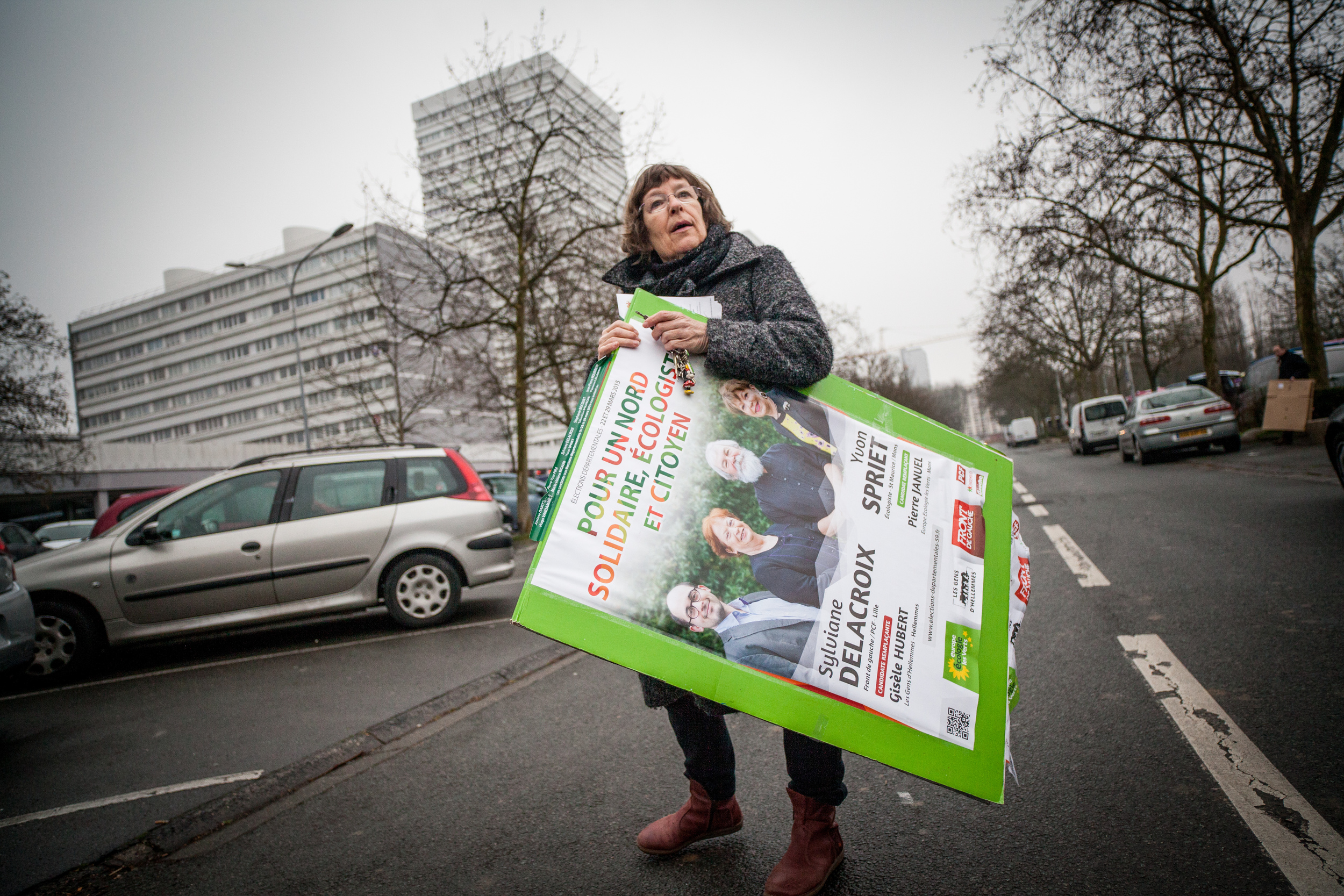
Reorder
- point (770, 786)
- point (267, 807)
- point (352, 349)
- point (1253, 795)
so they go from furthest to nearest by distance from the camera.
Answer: point (352, 349)
point (267, 807)
point (770, 786)
point (1253, 795)

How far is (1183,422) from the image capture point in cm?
1488

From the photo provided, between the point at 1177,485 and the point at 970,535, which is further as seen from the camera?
the point at 1177,485

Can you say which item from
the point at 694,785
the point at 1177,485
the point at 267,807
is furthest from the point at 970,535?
the point at 1177,485

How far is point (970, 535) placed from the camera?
1.85m

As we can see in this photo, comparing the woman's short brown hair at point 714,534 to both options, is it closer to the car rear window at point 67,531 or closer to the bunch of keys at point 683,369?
the bunch of keys at point 683,369

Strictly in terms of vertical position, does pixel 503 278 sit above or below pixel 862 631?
above

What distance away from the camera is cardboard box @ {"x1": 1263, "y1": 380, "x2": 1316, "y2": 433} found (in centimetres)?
1327

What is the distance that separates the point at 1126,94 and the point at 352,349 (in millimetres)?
20871

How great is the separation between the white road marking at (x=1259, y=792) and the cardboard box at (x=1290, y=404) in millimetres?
13382

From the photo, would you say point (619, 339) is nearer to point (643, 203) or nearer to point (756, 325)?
point (756, 325)

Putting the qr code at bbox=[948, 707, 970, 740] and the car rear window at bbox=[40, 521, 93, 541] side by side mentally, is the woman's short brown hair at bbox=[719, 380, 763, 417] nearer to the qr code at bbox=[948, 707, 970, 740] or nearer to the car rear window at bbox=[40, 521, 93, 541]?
the qr code at bbox=[948, 707, 970, 740]

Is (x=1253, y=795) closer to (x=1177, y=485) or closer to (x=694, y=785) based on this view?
(x=694, y=785)

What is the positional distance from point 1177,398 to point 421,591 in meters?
15.6

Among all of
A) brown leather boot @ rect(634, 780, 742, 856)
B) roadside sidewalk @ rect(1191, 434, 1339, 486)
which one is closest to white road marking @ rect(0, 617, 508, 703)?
brown leather boot @ rect(634, 780, 742, 856)
